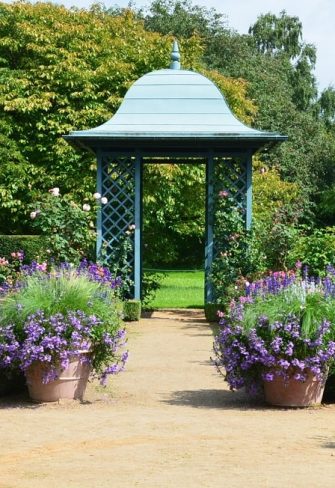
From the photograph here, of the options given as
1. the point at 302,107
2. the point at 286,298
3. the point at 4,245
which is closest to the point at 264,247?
the point at 4,245

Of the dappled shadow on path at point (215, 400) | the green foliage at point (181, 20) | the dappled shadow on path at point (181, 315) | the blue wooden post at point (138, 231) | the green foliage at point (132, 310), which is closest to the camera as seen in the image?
the dappled shadow on path at point (215, 400)

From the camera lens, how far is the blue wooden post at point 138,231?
15.7m

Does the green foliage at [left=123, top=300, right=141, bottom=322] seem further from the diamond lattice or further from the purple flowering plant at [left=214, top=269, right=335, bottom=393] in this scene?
the purple flowering plant at [left=214, top=269, right=335, bottom=393]

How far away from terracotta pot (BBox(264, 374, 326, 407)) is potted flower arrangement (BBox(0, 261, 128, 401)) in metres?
1.25

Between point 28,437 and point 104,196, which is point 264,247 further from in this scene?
point 28,437

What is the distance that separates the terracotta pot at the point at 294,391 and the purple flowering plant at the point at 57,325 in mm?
1243

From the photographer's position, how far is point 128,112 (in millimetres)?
16141

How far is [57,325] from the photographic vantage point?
25.0 feet

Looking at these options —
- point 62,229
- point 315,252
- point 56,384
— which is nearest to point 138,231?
point 62,229

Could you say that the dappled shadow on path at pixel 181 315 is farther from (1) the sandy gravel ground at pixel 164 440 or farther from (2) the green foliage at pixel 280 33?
(2) the green foliage at pixel 280 33

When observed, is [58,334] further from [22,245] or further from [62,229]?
[22,245]

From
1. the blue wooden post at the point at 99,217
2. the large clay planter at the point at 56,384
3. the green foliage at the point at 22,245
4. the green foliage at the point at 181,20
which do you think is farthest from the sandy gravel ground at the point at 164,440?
the green foliage at the point at 181,20

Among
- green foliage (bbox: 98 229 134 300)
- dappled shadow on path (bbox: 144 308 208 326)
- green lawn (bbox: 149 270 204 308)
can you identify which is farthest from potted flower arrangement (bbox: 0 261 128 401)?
green lawn (bbox: 149 270 204 308)

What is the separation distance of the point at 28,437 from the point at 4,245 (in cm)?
1159
